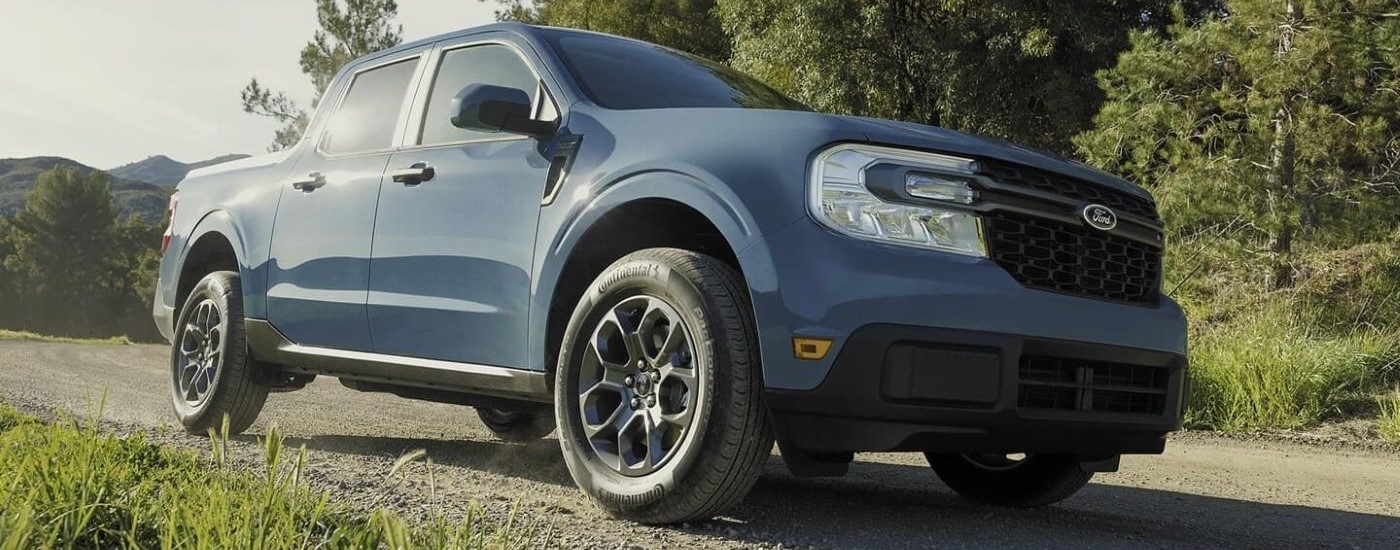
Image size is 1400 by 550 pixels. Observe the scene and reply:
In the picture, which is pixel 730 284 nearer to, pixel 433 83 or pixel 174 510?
pixel 174 510

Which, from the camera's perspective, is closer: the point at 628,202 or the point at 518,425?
the point at 628,202

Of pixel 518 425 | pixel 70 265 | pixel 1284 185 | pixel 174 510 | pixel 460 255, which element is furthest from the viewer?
pixel 70 265

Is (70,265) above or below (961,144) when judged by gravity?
below

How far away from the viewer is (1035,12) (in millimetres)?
21750

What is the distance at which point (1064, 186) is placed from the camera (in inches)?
142

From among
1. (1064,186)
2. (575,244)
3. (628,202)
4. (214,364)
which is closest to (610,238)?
(575,244)

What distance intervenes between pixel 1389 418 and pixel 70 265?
116346mm

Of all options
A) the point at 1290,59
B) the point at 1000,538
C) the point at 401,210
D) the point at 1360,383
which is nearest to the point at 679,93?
the point at 401,210

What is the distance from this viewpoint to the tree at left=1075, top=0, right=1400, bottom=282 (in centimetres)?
1236

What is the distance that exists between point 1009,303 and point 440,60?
110 inches

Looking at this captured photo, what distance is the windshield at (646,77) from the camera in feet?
14.3

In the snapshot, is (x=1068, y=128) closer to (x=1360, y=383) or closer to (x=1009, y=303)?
(x=1360, y=383)

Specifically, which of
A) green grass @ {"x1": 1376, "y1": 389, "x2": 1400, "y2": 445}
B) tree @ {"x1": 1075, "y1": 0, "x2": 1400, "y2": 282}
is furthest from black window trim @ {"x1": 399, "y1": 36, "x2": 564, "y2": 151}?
tree @ {"x1": 1075, "y1": 0, "x2": 1400, "y2": 282}

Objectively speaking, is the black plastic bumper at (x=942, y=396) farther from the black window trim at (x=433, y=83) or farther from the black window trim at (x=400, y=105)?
the black window trim at (x=400, y=105)
